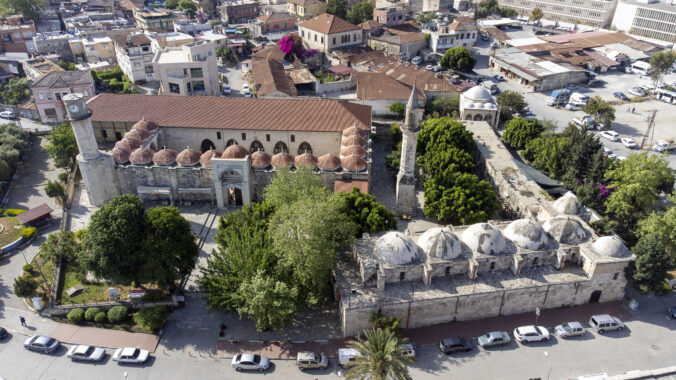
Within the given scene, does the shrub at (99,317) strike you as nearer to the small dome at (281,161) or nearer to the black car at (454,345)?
the small dome at (281,161)

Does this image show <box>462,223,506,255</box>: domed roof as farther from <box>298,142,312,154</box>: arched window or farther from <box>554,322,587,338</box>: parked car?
<box>298,142,312,154</box>: arched window

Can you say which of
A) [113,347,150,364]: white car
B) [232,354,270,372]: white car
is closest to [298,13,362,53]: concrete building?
[232,354,270,372]: white car

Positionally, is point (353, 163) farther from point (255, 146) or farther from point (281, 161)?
point (255, 146)

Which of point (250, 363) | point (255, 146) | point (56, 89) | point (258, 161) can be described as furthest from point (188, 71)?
point (250, 363)

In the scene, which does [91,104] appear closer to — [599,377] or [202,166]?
[202,166]

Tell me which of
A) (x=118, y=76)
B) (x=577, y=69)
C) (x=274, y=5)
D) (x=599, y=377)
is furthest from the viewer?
(x=274, y=5)

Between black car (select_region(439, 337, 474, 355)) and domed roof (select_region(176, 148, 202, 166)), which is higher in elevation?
domed roof (select_region(176, 148, 202, 166))

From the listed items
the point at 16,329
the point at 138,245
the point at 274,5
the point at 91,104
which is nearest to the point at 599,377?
the point at 138,245
